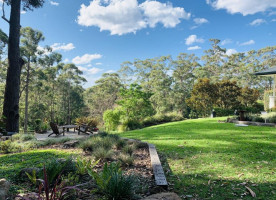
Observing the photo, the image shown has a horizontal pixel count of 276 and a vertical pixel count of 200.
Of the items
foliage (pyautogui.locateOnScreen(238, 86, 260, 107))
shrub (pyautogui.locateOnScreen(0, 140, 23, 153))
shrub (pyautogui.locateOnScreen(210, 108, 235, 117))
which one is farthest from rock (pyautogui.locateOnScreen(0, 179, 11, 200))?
foliage (pyautogui.locateOnScreen(238, 86, 260, 107))

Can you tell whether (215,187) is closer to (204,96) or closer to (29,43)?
(204,96)

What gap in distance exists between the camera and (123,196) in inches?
74.4

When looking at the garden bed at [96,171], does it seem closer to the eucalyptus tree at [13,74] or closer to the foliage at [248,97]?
the eucalyptus tree at [13,74]

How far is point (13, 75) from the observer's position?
647cm

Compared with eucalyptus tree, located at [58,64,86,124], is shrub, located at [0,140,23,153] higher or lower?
lower

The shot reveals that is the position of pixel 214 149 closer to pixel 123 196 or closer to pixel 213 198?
pixel 213 198

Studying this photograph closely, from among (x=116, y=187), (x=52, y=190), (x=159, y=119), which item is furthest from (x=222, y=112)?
(x=52, y=190)

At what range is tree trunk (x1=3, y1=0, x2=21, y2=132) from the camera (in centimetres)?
640

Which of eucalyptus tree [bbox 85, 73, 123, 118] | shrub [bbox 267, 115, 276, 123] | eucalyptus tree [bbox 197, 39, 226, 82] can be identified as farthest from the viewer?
eucalyptus tree [bbox 197, 39, 226, 82]

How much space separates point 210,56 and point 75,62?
2490 cm

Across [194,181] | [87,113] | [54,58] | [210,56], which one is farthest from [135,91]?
[210,56]

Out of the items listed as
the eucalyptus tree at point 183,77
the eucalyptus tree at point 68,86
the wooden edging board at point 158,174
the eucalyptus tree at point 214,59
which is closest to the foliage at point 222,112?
the eucalyptus tree at point 183,77

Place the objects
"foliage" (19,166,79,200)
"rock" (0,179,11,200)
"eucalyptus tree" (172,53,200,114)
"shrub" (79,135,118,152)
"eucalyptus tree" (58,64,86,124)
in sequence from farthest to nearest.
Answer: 1. "eucalyptus tree" (58,64,86,124)
2. "eucalyptus tree" (172,53,200,114)
3. "shrub" (79,135,118,152)
4. "rock" (0,179,11,200)
5. "foliage" (19,166,79,200)

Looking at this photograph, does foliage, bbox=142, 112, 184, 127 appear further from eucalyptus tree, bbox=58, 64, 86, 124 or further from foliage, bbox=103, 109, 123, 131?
eucalyptus tree, bbox=58, 64, 86, 124
